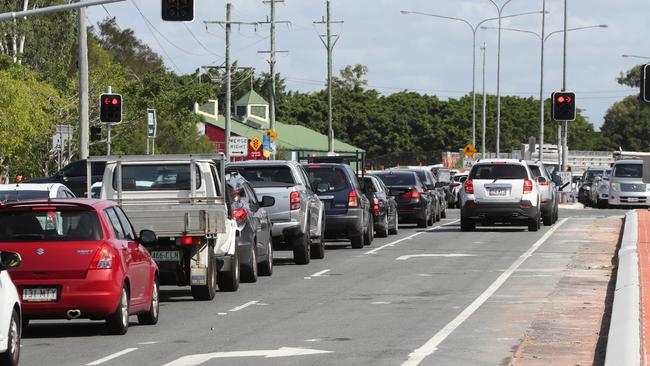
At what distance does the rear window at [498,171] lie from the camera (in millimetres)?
40312

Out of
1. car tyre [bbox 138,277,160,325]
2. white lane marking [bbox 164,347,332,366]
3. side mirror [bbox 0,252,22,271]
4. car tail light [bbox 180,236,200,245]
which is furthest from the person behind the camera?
car tail light [bbox 180,236,200,245]

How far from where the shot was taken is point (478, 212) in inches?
1582

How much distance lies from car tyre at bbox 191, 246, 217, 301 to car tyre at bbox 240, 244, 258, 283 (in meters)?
2.88

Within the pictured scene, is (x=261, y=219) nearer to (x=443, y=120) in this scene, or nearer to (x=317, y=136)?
(x=317, y=136)

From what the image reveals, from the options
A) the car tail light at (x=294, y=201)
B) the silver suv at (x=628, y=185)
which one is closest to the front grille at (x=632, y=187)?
the silver suv at (x=628, y=185)

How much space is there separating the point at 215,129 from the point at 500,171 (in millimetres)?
83142

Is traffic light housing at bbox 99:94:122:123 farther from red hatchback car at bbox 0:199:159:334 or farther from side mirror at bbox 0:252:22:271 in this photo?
side mirror at bbox 0:252:22:271

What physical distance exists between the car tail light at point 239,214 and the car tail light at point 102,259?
7.03 meters

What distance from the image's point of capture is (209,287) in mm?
21000

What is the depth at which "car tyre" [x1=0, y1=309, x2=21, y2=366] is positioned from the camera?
13305 mm

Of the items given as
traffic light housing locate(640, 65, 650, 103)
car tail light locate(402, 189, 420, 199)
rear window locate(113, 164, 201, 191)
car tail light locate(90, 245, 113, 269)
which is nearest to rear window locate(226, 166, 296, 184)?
rear window locate(113, 164, 201, 191)

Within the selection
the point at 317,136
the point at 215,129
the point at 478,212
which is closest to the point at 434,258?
the point at 478,212

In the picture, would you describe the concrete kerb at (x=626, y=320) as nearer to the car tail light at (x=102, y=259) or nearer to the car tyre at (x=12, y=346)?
the car tyre at (x=12, y=346)

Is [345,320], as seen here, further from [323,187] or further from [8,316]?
[323,187]
